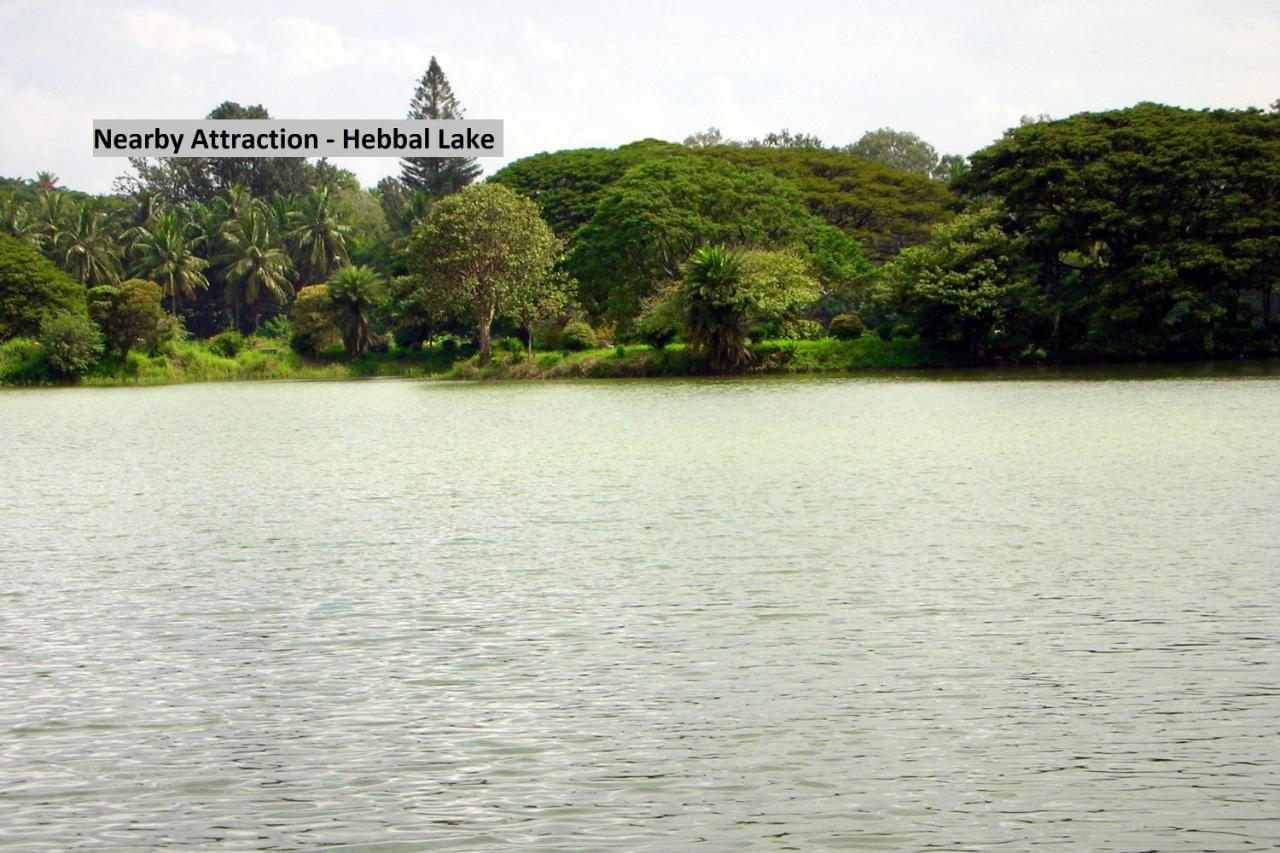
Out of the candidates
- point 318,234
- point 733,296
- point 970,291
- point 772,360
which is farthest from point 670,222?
point 318,234

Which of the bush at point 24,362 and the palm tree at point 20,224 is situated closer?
the bush at point 24,362

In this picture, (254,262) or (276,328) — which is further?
(276,328)

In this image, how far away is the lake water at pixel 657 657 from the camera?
6340mm

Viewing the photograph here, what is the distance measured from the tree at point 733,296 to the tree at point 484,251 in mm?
11134

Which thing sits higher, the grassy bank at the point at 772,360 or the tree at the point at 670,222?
the tree at the point at 670,222

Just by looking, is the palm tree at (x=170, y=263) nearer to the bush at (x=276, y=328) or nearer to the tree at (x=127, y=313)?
the bush at (x=276, y=328)

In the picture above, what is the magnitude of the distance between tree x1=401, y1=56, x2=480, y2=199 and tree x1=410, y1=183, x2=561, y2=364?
29000 mm

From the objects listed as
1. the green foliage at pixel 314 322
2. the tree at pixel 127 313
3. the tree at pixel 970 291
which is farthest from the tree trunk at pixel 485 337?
the tree at pixel 970 291

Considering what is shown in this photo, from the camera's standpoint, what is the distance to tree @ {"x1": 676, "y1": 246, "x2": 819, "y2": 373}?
55.0m

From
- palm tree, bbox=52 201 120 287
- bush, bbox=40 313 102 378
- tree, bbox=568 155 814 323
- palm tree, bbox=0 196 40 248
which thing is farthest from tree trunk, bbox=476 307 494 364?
palm tree, bbox=0 196 40 248

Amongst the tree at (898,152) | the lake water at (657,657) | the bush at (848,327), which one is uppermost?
the tree at (898,152)

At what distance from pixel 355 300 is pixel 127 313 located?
40.1ft

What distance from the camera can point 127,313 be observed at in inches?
2785

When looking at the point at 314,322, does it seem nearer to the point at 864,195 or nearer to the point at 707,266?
the point at 707,266
